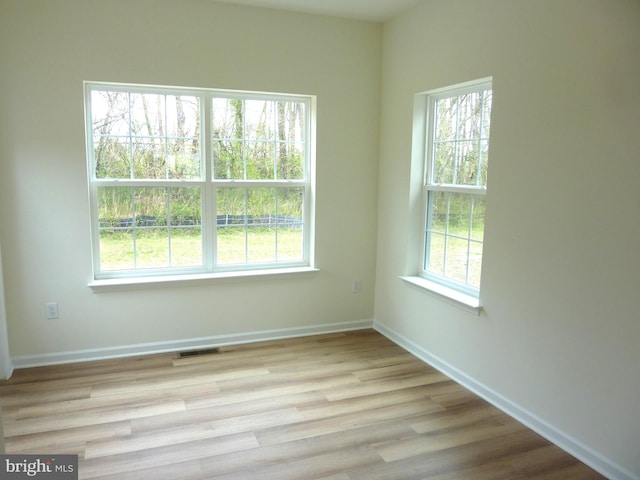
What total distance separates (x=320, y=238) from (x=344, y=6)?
1.87 m

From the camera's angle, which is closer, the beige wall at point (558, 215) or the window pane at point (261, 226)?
the beige wall at point (558, 215)

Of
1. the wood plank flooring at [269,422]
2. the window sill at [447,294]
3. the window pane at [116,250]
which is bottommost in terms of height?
the wood plank flooring at [269,422]

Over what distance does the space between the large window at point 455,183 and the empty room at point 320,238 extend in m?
0.02

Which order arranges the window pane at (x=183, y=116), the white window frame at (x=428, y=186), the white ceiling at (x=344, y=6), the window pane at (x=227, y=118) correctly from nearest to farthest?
the white window frame at (x=428, y=186)
the white ceiling at (x=344, y=6)
the window pane at (x=183, y=116)
the window pane at (x=227, y=118)

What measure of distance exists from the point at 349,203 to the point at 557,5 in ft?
7.26

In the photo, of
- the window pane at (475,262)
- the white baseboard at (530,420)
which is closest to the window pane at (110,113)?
the window pane at (475,262)

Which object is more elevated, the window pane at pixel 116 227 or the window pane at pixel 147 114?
the window pane at pixel 147 114

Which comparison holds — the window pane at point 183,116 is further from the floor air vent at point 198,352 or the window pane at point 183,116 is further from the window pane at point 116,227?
the floor air vent at point 198,352

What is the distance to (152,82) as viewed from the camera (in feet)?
11.7

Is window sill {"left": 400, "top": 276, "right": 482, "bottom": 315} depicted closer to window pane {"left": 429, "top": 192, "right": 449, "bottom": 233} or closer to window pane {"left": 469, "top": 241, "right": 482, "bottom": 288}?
window pane {"left": 469, "top": 241, "right": 482, "bottom": 288}

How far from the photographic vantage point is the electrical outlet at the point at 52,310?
11.5ft

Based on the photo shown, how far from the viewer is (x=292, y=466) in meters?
2.42

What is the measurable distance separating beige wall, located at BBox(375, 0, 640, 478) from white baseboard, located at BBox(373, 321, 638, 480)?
0.5 inches

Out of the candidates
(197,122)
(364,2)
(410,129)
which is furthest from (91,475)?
(364,2)
